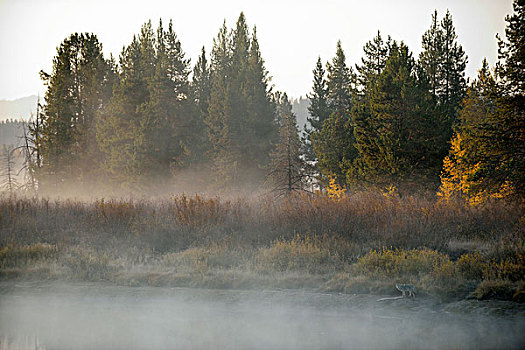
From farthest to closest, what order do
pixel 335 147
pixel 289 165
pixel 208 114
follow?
pixel 208 114, pixel 335 147, pixel 289 165

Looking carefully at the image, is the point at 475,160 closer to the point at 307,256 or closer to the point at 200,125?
the point at 307,256

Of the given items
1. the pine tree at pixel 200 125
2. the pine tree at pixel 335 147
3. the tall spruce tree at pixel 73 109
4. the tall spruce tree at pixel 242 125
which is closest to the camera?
the pine tree at pixel 335 147

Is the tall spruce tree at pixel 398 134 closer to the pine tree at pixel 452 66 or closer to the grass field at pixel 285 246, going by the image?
the grass field at pixel 285 246

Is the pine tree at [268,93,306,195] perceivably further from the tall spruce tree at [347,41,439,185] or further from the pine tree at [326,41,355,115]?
the pine tree at [326,41,355,115]

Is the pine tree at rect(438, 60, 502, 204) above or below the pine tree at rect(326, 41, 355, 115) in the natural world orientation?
below

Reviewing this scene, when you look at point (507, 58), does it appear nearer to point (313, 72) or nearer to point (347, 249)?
point (347, 249)

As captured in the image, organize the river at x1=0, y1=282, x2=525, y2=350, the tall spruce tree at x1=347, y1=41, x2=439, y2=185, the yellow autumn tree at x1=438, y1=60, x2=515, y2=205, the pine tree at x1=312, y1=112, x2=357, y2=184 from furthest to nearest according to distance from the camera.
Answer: the pine tree at x1=312, y1=112, x2=357, y2=184 < the tall spruce tree at x1=347, y1=41, x2=439, y2=185 < the yellow autumn tree at x1=438, y1=60, x2=515, y2=205 < the river at x1=0, y1=282, x2=525, y2=350

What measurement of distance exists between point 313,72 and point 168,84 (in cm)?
1430

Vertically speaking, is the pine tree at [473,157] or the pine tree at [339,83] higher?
the pine tree at [339,83]

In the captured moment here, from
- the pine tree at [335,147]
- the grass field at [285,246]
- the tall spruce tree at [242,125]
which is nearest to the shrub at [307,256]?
the grass field at [285,246]

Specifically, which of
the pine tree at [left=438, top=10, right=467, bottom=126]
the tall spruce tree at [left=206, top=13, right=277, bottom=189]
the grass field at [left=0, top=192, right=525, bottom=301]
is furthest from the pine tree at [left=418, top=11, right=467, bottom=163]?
the grass field at [left=0, top=192, right=525, bottom=301]

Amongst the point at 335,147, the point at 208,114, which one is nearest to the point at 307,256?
the point at 335,147

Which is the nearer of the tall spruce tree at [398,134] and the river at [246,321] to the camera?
the river at [246,321]

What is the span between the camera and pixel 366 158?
2192 centimetres
